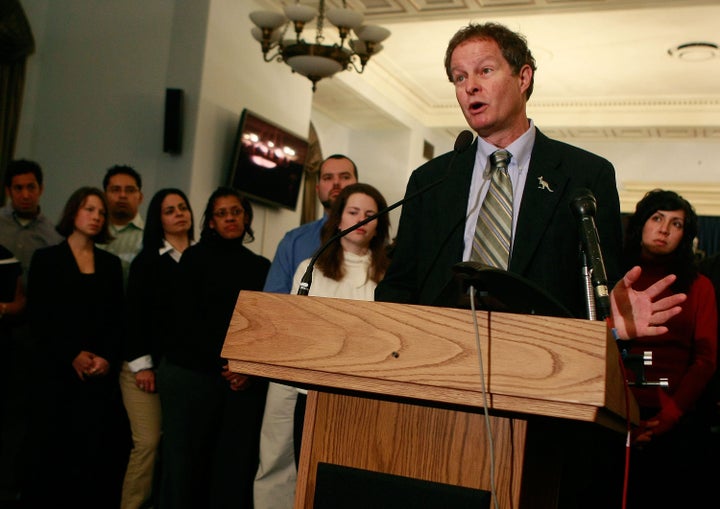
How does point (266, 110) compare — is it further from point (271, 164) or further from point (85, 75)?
point (85, 75)

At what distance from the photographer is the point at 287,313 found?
4.05ft

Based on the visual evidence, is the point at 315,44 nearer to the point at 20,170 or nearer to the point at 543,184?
the point at 20,170

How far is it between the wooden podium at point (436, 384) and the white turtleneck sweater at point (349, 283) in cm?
166

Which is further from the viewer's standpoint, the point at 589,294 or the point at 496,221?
the point at 496,221

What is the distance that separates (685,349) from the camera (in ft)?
9.39

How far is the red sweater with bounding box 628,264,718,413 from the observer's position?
278 cm

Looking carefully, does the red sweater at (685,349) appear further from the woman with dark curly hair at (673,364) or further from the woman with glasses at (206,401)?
the woman with glasses at (206,401)

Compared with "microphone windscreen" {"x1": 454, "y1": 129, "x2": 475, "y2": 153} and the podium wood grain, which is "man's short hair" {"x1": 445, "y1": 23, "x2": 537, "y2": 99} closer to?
"microphone windscreen" {"x1": 454, "y1": 129, "x2": 475, "y2": 153}

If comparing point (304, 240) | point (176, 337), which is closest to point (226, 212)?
point (304, 240)

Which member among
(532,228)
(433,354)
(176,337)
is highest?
(532,228)

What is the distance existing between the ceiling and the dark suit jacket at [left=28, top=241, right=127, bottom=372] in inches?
141

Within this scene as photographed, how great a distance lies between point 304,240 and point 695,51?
5.60 m

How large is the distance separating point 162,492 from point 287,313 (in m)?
2.41

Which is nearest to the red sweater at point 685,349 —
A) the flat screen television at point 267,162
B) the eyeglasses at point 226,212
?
the eyeglasses at point 226,212
